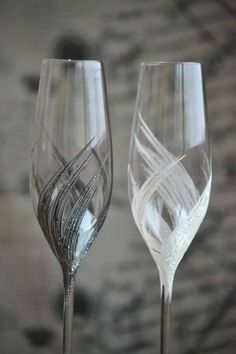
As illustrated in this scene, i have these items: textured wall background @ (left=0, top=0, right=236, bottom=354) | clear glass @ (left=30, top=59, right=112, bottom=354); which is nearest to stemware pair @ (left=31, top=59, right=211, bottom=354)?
clear glass @ (left=30, top=59, right=112, bottom=354)

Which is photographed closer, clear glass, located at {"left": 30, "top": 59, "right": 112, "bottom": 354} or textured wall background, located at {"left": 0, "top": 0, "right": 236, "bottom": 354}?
clear glass, located at {"left": 30, "top": 59, "right": 112, "bottom": 354}

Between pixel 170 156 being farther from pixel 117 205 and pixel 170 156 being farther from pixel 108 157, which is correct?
pixel 117 205

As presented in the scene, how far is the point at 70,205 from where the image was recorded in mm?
638

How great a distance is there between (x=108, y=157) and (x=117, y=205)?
0.16 meters

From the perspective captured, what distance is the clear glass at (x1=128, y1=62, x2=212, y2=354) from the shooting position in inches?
24.7

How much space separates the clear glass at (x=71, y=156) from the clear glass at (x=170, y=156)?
0.04 metres

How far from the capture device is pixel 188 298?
0.83 metres

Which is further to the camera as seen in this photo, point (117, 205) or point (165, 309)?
point (117, 205)

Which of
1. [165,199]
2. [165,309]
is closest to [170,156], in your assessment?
[165,199]

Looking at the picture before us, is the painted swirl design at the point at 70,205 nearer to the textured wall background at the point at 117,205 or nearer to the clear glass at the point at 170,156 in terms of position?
the clear glass at the point at 170,156

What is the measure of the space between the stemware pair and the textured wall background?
14 cm

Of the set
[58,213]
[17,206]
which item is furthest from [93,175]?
[17,206]

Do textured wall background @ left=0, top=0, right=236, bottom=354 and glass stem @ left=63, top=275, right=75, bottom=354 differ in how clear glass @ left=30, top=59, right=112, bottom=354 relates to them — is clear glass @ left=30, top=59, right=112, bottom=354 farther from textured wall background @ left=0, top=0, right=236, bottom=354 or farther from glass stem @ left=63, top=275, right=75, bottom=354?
textured wall background @ left=0, top=0, right=236, bottom=354

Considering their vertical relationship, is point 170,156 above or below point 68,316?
above
